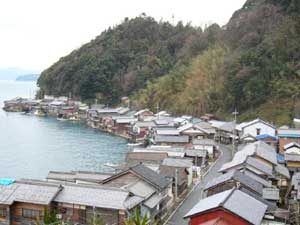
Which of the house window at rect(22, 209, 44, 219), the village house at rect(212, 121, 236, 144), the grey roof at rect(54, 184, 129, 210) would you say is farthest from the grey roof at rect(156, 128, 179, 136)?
the house window at rect(22, 209, 44, 219)

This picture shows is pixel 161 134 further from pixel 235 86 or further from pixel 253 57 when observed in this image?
pixel 253 57

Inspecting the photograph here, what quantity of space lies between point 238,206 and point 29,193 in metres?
6.99

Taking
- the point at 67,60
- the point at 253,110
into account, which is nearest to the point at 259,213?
the point at 253,110

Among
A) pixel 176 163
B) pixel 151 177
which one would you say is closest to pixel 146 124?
pixel 176 163

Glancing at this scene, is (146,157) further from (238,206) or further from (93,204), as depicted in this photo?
(238,206)

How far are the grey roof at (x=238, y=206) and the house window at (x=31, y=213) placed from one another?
5022mm

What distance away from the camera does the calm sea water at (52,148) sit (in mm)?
28434

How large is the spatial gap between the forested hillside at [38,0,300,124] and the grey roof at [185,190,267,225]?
23732 mm

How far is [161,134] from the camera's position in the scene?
33.7m

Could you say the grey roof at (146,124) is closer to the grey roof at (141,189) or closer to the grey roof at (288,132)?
the grey roof at (288,132)

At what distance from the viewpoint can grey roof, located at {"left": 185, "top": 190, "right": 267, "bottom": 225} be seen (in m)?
11.2

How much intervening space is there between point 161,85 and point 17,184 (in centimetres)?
3999

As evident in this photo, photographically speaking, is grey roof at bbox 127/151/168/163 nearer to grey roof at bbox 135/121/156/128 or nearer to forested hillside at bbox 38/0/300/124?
forested hillside at bbox 38/0/300/124

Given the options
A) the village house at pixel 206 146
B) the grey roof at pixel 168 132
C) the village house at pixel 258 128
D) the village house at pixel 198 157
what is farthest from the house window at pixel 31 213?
the grey roof at pixel 168 132
